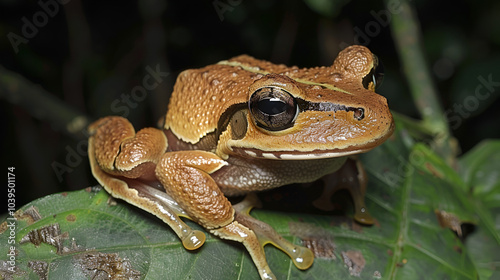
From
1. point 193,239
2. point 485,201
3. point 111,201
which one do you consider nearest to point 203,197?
point 193,239

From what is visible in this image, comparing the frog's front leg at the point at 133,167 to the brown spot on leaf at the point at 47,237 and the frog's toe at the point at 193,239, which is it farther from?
the brown spot on leaf at the point at 47,237

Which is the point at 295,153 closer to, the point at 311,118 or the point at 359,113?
Answer: the point at 311,118

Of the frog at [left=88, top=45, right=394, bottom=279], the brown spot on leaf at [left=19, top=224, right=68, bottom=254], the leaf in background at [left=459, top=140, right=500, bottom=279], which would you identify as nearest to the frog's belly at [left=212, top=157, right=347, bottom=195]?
the frog at [left=88, top=45, right=394, bottom=279]

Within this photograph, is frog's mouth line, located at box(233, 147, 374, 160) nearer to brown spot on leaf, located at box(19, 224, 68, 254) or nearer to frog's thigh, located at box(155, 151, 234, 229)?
frog's thigh, located at box(155, 151, 234, 229)

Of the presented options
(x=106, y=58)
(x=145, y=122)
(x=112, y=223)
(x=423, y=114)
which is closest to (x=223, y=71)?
(x=112, y=223)

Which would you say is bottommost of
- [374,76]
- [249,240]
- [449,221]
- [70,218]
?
[449,221]

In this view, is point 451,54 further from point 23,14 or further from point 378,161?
point 23,14
